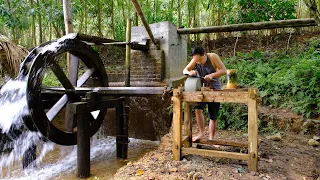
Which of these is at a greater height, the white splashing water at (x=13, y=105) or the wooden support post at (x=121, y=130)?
the white splashing water at (x=13, y=105)

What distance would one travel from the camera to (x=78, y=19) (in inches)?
442

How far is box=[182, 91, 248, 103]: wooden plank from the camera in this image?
2.95 meters

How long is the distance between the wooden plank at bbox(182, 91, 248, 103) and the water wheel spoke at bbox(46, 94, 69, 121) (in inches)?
103

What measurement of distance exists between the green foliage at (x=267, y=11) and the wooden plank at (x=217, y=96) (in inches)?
230

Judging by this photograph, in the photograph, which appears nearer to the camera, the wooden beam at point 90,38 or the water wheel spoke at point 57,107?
the water wheel spoke at point 57,107

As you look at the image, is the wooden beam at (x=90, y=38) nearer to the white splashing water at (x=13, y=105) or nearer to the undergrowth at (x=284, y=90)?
the white splashing water at (x=13, y=105)

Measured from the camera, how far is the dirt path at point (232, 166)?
284cm

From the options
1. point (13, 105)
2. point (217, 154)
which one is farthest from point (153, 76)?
point (217, 154)

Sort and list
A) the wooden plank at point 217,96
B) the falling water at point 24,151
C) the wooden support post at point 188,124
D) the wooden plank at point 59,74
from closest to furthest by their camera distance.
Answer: the wooden plank at point 217,96 < the wooden support post at point 188,124 < the falling water at point 24,151 < the wooden plank at point 59,74

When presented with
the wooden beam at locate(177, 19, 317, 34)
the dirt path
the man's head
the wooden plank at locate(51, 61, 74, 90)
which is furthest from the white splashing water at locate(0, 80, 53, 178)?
the wooden beam at locate(177, 19, 317, 34)

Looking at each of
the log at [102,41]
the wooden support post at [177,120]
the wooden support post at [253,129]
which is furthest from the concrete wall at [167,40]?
the wooden support post at [253,129]

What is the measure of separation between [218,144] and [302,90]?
2723mm

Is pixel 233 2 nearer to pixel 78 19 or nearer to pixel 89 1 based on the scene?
pixel 89 1

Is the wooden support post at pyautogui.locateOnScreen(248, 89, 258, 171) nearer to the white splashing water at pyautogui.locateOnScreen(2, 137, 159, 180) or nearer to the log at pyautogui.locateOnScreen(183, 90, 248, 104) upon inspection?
the log at pyautogui.locateOnScreen(183, 90, 248, 104)
